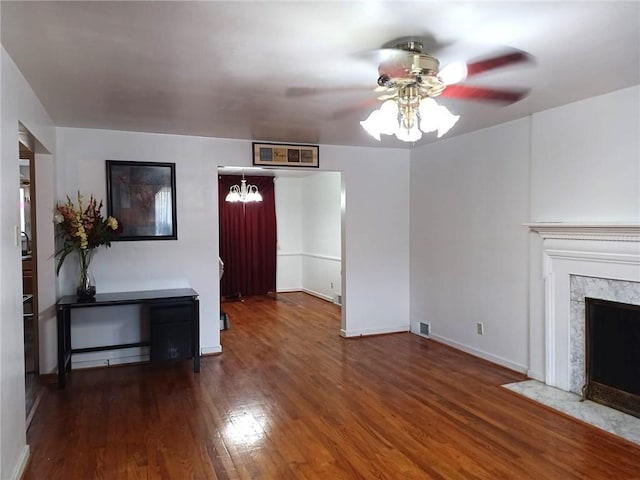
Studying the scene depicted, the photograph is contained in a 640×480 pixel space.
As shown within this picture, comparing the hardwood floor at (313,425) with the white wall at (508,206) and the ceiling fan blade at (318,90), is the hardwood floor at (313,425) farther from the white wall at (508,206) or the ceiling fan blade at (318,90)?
the ceiling fan blade at (318,90)

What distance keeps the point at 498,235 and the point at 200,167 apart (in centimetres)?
315

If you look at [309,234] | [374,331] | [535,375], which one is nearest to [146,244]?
[374,331]

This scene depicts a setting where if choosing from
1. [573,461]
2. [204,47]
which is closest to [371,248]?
[573,461]

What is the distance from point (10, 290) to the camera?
2320 millimetres

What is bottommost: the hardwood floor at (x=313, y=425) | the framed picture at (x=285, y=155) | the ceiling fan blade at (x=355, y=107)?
the hardwood floor at (x=313, y=425)

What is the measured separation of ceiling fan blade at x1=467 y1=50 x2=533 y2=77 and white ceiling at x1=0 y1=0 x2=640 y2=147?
0.07 meters

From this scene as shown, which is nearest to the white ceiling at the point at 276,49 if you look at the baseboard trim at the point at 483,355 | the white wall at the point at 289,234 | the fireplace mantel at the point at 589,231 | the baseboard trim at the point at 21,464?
the fireplace mantel at the point at 589,231

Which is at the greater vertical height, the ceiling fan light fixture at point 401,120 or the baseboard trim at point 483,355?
the ceiling fan light fixture at point 401,120

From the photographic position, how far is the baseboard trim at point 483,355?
413 cm

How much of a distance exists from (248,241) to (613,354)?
642 centimetres

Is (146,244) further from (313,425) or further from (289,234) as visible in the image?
(289,234)

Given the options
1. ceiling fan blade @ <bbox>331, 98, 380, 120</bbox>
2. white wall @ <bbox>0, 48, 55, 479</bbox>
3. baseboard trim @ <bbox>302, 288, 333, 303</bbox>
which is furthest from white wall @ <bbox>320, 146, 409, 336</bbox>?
A: white wall @ <bbox>0, 48, 55, 479</bbox>

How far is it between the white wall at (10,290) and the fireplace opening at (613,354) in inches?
153

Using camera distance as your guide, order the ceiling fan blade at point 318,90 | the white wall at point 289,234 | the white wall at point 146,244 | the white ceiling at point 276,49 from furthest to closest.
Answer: the white wall at point 289,234 → the white wall at point 146,244 → the ceiling fan blade at point 318,90 → the white ceiling at point 276,49
